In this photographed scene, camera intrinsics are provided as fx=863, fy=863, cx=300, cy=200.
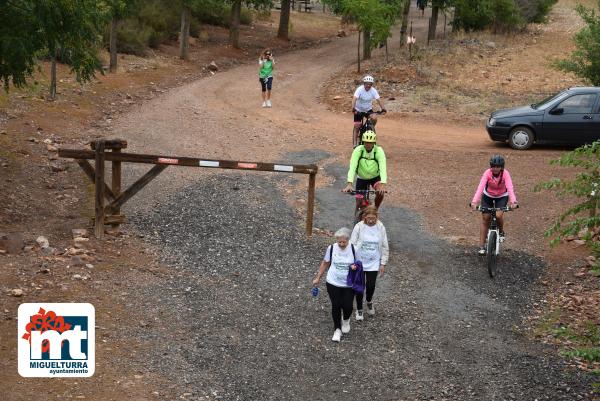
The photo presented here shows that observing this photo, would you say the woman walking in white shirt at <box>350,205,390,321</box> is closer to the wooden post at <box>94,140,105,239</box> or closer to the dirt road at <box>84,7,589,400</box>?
the dirt road at <box>84,7,589,400</box>

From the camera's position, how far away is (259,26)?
158 ft

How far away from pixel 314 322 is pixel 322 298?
837mm

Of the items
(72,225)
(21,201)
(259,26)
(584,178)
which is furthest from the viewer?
(259,26)

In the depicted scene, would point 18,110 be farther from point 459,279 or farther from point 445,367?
point 445,367

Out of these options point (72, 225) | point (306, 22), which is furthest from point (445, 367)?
point (306, 22)

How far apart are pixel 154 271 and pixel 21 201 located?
4.39 meters

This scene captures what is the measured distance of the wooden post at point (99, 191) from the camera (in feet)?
41.9

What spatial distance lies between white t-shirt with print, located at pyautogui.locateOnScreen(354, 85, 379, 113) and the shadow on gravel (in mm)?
4089

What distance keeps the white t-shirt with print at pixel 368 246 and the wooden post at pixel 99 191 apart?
4575 mm

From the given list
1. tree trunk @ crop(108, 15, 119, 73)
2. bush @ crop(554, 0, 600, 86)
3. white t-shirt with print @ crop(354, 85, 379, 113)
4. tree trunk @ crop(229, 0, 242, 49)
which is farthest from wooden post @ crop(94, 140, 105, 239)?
tree trunk @ crop(229, 0, 242, 49)

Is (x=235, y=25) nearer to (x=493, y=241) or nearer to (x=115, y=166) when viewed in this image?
(x=115, y=166)

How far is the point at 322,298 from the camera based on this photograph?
11195mm

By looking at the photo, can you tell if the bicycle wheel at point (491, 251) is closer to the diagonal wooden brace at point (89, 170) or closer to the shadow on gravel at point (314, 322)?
the shadow on gravel at point (314, 322)

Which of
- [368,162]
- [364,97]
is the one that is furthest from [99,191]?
[364,97]
